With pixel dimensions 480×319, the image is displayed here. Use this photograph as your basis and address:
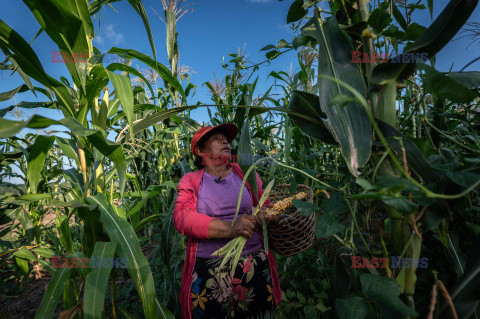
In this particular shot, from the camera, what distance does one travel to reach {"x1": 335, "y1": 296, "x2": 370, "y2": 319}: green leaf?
0.47 metres

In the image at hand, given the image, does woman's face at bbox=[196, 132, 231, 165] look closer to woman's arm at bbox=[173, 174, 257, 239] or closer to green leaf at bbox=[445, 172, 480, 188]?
woman's arm at bbox=[173, 174, 257, 239]

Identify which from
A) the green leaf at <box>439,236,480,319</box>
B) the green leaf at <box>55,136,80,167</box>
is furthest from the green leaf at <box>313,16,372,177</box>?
the green leaf at <box>55,136,80,167</box>

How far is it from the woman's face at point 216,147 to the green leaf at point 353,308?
1004 mm

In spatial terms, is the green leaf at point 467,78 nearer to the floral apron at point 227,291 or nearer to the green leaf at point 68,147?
the floral apron at point 227,291

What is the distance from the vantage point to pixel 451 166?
1.58 feet

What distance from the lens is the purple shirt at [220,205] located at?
1.20 meters

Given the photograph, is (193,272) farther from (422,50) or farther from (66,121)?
(422,50)

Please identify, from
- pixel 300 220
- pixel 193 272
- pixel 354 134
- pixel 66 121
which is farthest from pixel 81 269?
pixel 354 134

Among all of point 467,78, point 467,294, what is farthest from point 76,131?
point 467,294

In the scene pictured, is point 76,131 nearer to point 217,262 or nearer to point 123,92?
point 123,92

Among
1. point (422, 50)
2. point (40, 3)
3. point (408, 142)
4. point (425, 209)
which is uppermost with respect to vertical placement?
point (40, 3)

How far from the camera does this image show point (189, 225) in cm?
108

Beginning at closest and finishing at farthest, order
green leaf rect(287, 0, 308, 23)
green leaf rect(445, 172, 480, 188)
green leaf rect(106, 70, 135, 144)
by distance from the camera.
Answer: green leaf rect(445, 172, 480, 188), green leaf rect(287, 0, 308, 23), green leaf rect(106, 70, 135, 144)

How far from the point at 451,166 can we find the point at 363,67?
33cm
